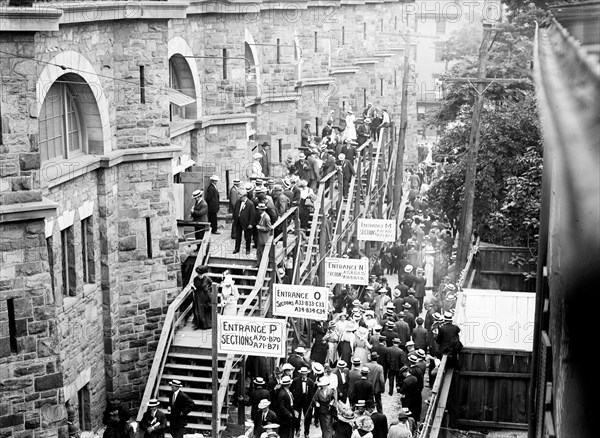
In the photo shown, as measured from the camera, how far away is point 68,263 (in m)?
18.7

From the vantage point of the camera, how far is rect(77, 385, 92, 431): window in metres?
19.4

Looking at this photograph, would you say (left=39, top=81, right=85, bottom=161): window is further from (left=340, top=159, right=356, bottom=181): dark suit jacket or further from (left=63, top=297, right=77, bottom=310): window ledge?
(left=340, top=159, right=356, bottom=181): dark suit jacket

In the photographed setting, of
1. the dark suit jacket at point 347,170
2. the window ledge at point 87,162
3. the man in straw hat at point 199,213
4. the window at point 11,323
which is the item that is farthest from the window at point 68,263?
the dark suit jacket at point 347,170

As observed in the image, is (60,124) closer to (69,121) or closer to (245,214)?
(69,121)

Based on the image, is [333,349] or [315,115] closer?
[333,349]

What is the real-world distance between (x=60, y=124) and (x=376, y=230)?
37.2 ft

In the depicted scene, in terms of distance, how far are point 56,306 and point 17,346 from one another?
1.62 meters

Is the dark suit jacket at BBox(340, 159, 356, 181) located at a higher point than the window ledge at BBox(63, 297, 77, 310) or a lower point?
higher

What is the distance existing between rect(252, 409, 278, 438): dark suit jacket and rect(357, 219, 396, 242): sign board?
418 inches

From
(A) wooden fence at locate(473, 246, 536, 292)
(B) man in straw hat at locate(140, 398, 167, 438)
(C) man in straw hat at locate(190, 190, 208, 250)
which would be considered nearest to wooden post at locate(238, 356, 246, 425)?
(B) man in straw hat at locate(140, 398, 167, 438)

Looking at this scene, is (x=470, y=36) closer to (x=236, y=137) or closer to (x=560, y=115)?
(x=236, y=137)

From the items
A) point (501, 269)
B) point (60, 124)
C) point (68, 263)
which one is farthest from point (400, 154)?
point (68, 263)

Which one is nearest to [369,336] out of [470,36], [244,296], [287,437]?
[244,296]

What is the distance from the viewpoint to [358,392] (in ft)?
60.7
